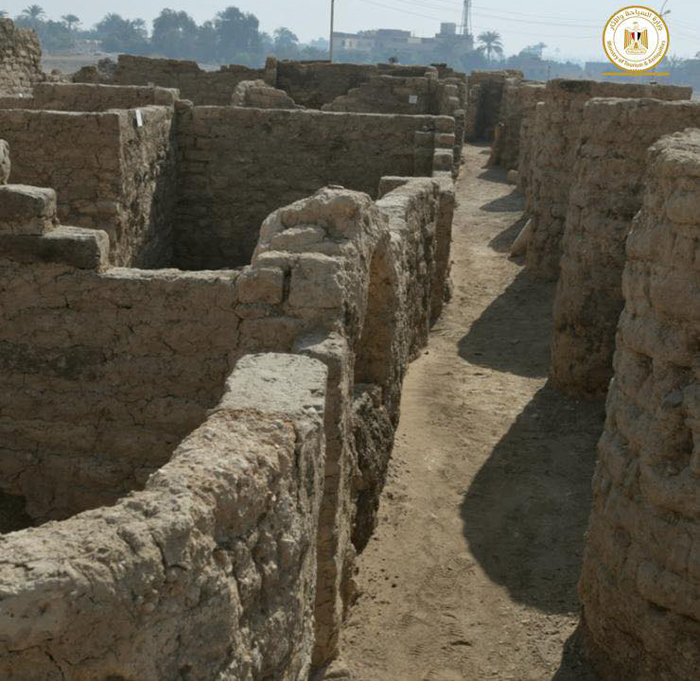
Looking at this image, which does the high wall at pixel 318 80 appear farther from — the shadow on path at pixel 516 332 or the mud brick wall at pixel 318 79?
the shadow on path at pixel 516 332

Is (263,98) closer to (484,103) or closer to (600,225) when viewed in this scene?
(600,225)

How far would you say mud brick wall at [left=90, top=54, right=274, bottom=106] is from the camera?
1800cm

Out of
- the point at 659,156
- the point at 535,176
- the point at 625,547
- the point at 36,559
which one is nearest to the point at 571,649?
the point at 625,547

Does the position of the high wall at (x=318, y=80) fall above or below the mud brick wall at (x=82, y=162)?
above

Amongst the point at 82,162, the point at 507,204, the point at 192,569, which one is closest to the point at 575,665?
the point at 192,569

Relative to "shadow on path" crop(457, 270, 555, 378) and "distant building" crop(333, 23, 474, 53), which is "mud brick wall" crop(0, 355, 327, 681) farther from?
"distant building" crop(333, 23, 474, 53)

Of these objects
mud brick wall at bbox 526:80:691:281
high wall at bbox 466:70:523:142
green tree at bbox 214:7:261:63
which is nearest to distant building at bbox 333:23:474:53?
green tree at bbox 214:7:261:63

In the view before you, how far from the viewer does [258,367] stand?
4.12 metres

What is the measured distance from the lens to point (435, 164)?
10727 mm

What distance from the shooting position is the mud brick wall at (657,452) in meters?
4.63

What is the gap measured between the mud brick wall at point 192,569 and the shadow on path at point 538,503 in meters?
2.96

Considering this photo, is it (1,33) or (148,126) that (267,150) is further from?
(1,33)

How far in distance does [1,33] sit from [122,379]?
39.8ft

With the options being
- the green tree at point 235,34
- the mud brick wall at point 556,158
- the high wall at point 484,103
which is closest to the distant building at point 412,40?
the green tree at point 235,34
